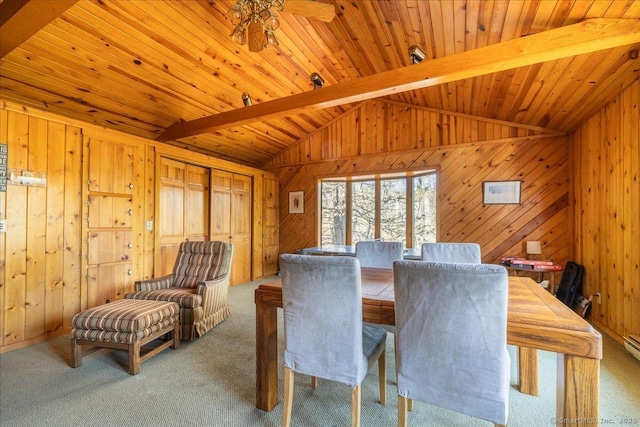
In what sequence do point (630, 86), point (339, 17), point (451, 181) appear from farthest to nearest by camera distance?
point (451, 181), point (339, 17), point (630, 86)

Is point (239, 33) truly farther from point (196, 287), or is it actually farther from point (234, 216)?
point (234, 216)

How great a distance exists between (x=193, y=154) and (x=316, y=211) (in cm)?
263

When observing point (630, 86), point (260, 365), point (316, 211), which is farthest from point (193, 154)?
point (630, 86)

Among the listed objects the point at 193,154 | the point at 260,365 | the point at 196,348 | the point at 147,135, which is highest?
the point at 147,135

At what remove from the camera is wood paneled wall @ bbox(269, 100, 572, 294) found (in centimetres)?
418

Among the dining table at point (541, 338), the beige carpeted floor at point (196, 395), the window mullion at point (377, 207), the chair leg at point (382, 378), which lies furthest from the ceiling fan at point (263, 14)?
the window mullion at point (377, 207)

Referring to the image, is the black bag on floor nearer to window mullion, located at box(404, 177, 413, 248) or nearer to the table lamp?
the table lamp

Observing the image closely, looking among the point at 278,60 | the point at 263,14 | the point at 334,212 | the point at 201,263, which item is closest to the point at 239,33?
the point at 263,14

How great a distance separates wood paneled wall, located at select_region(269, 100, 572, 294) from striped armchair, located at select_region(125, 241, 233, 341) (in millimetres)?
2849

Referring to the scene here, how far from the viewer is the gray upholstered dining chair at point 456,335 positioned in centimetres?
116

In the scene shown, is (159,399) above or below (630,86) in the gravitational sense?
below

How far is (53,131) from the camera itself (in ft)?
9.53

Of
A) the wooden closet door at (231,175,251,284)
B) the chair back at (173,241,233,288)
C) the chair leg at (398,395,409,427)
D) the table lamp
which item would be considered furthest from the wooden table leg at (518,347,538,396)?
the wooden closet door at (231,175,251,284)

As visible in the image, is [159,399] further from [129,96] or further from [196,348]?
[129,96]
